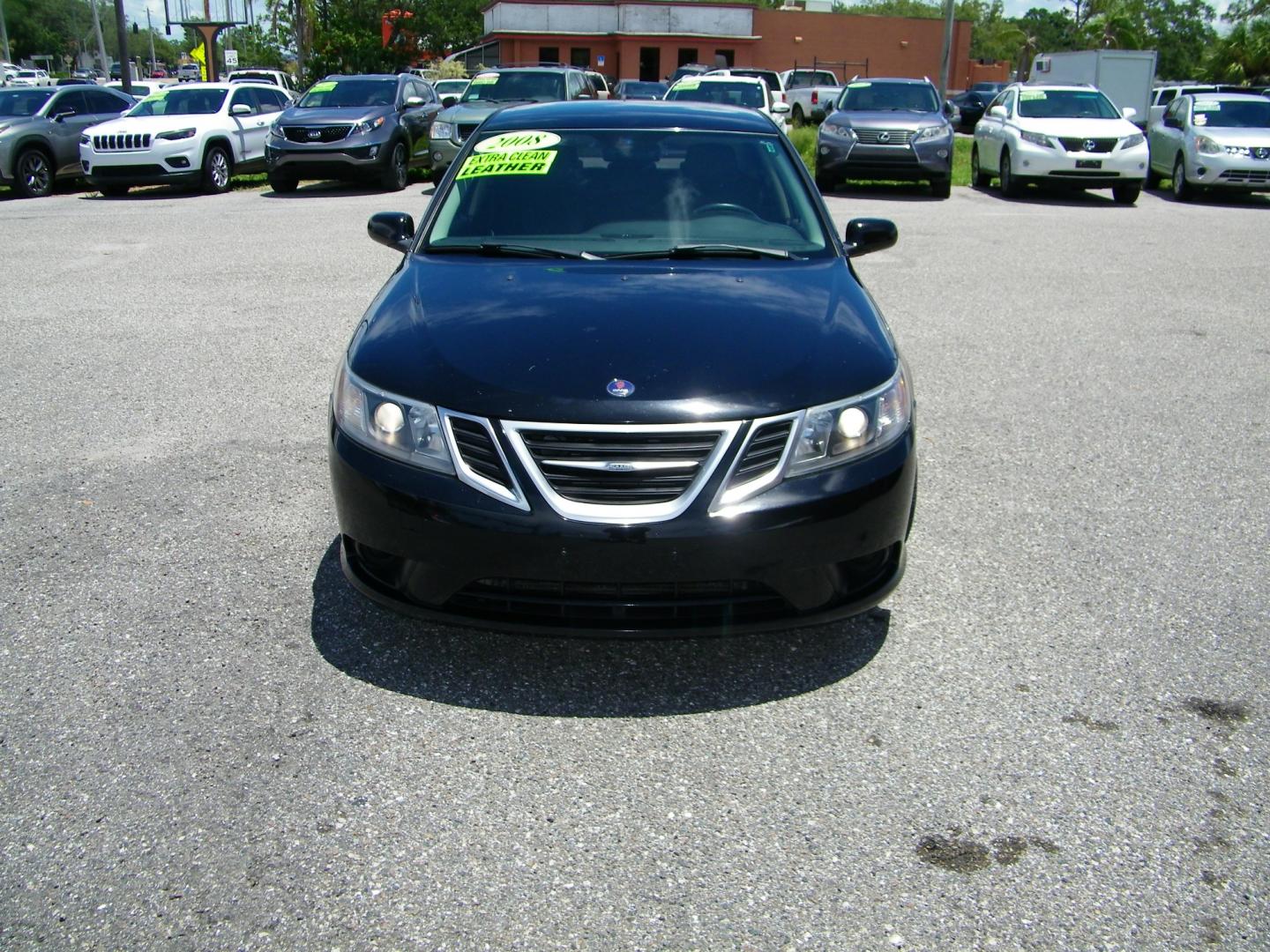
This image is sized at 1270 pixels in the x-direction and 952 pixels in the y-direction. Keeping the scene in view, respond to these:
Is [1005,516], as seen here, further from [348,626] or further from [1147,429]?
[348,626]

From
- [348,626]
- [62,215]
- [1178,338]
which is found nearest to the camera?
[348,626]

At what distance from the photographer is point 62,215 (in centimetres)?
1505

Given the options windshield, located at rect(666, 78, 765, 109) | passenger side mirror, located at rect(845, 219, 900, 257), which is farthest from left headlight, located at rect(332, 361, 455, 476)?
windshield, located at rect(666, 78, 765, 109)

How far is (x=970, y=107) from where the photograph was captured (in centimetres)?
3875

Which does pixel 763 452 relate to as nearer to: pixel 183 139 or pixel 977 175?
pixel 183 139

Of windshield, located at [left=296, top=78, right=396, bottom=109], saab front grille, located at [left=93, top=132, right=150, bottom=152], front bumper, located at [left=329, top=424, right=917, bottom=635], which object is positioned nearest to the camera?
front bumper, located at [left=329, top=424, right=917, bottom=635]

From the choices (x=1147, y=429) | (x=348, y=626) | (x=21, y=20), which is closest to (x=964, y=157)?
(x=1147, y=429)

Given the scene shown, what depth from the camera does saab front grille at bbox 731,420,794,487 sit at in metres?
3.18

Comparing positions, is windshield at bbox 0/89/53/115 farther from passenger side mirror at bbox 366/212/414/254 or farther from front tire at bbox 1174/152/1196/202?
front tire at bbox 1174/152/1196/202

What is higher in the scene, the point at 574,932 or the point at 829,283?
the point at 829,283

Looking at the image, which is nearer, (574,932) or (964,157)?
(574,932)

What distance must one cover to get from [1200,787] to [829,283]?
201 cm

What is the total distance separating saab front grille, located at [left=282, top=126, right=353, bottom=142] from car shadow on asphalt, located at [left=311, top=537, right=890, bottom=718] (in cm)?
1431

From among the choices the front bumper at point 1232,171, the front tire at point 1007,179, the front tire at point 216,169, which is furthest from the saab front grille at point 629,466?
the front bumper at point 1232,171
